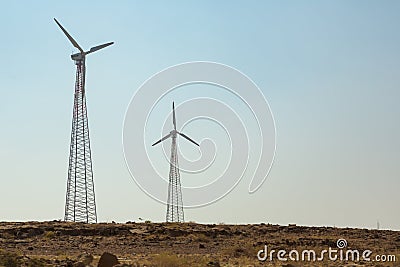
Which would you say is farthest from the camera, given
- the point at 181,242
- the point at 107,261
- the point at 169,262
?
the point at 181,242

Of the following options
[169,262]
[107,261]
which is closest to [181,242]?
[169,262]

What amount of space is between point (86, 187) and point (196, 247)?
17110mm

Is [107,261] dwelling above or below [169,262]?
below

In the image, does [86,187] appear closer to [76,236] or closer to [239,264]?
[76,236]

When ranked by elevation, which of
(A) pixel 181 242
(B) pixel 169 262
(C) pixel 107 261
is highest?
(A) pixel 181 242

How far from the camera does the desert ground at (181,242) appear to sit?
40688mm

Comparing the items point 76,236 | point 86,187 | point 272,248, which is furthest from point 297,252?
point 86,187

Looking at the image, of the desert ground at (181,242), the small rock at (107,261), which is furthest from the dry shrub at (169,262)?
the small rock at (107,261)

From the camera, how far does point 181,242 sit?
56250mm

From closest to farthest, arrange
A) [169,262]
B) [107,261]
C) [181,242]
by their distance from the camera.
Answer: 1. [107,261]
2. [169,262]
3. [181,242]

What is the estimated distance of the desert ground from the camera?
4069 centimetres

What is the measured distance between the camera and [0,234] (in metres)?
58.8

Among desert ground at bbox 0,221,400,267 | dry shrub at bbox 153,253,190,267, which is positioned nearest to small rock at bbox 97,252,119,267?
desert ground at bbox 0,221,400,267

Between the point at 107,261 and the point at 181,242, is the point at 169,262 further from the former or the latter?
the point at 181,242
